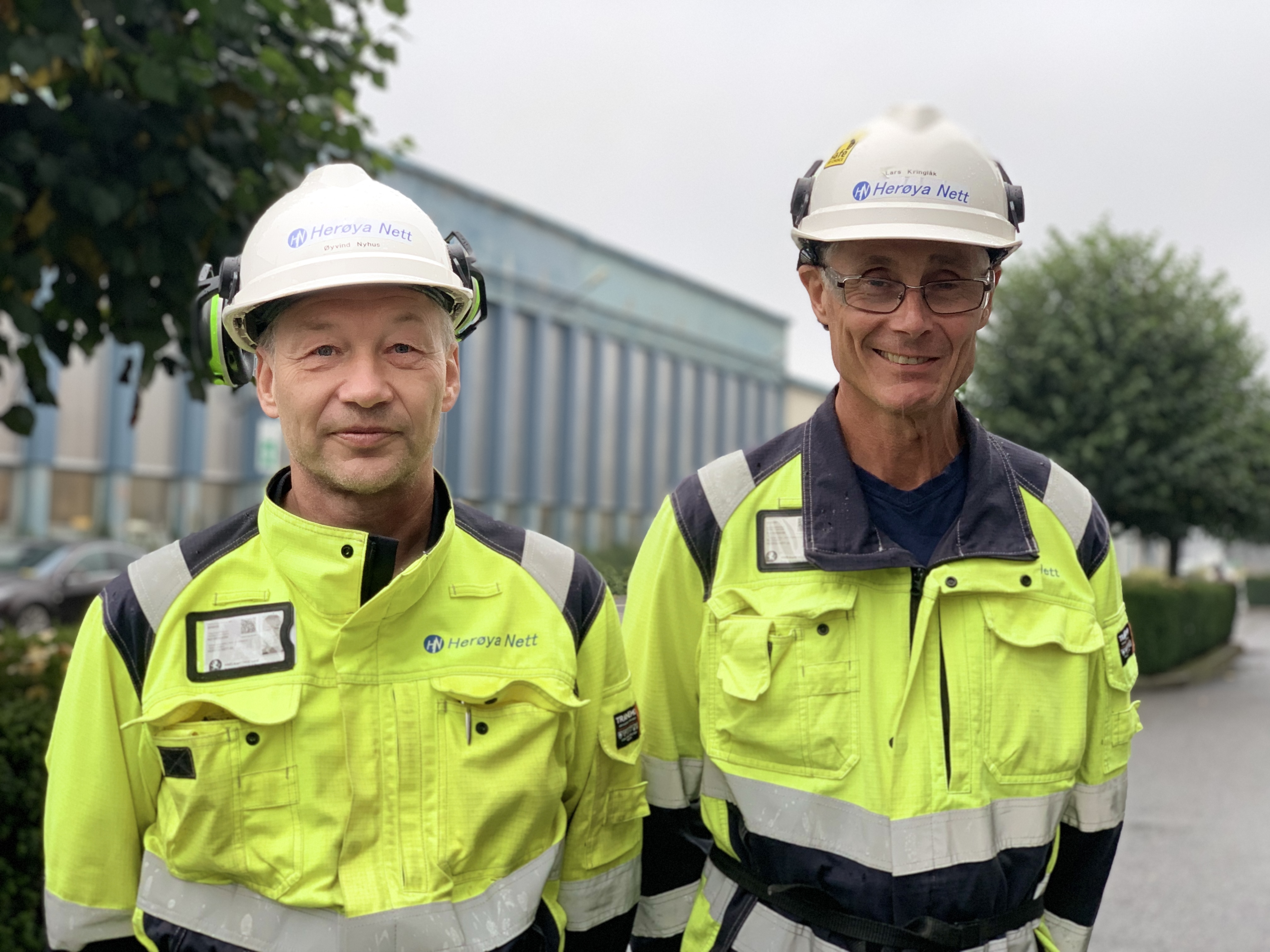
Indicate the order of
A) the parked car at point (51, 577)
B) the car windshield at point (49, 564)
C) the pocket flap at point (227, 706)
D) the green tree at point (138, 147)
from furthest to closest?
1. the car windshield at point (49, 564)
2. the parked car at point (51, 577)
3. the green tree at point (138, 147)
4. the pocket flap at point (227, 706)

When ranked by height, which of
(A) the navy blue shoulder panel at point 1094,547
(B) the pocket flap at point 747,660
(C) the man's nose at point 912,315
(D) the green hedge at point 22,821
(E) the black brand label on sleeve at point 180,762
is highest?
(C) the man's nose at point 912,315

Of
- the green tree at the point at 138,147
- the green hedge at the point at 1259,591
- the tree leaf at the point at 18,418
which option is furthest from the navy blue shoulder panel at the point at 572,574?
the green hedge at the point at 1259,591

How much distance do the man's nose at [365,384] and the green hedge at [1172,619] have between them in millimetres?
13646

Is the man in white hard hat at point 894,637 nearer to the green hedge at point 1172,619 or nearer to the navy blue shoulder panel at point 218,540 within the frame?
the navy blue shoulder panel at point 218,540

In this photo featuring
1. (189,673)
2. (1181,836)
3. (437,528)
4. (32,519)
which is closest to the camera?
(189,673)

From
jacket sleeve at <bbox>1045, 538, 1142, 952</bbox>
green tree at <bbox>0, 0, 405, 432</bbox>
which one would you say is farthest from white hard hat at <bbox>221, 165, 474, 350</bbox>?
green tree at <bbox>0, 0, 405, 432</bbox>

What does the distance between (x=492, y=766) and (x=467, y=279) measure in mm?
935

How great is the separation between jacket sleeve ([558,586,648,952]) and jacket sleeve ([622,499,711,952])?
0.09 metres

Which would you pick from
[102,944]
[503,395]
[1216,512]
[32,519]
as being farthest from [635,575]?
[503,395]

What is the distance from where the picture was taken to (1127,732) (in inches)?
107

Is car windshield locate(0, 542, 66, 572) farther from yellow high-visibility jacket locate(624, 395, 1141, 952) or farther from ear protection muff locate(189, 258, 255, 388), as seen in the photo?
yellow high-visibility jacket locate(624, 395, 1141, 952)

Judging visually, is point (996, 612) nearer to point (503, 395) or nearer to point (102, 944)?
point (102, 944)

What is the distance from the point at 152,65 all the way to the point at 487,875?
312 cm

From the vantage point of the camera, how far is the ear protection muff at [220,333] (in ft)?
8.39
